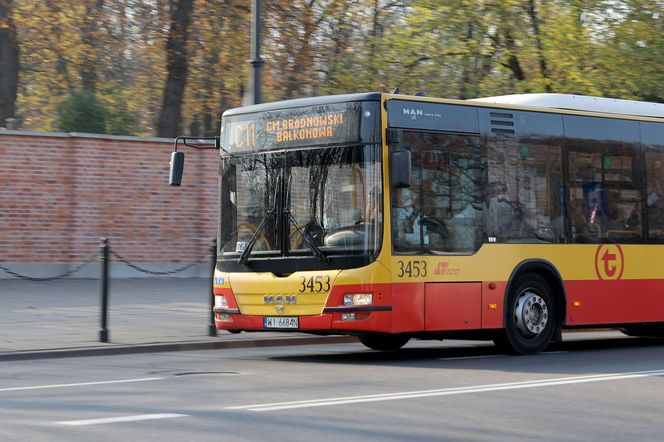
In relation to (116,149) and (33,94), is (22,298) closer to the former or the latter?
(116,149)

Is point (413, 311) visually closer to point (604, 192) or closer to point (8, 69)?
point (604, 192)

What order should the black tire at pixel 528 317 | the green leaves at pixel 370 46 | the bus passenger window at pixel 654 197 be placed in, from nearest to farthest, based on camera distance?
the black tire at pixel 528 317
the bus passenger window at pixel 654 197
the green leaves at pixel 370 46

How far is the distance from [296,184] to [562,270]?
3.45 m

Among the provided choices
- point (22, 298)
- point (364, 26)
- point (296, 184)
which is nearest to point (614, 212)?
point (296, 184)

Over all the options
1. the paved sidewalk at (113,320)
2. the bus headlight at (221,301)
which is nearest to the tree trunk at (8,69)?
the paved sidewalk at (113,320)

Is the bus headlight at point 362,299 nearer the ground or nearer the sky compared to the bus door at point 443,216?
nearer the ground

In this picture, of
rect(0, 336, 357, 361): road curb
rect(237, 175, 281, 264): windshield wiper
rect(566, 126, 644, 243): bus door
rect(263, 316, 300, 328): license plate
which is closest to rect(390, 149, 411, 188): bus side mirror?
rect(237, 175, 281, 264): windshield wiper

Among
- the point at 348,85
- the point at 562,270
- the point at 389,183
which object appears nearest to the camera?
the point at 389,183

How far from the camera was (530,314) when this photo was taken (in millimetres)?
14312

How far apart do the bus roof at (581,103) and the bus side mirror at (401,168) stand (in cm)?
212

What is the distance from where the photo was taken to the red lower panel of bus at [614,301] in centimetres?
1477

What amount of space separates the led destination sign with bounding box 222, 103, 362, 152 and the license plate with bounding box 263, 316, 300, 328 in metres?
1.90

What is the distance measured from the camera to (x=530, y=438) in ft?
25.5

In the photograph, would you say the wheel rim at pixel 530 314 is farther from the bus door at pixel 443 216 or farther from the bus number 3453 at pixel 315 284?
the bus number 3453 at pixel 315 284
